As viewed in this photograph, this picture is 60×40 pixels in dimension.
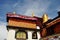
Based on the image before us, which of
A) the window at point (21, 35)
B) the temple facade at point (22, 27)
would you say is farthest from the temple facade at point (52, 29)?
the window at point (21, 35)

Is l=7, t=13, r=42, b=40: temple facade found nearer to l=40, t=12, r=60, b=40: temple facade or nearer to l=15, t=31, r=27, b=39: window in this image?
l=15, t=31, r=27, b=39: window

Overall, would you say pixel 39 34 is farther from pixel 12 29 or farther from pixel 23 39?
pixel 12 29

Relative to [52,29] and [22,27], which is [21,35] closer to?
[22,27]

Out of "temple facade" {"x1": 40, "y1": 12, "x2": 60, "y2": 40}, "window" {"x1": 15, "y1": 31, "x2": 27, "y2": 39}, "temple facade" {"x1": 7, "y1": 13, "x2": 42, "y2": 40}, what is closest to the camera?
"temple facade" {"x1": 40, "y1": 12, "x2": 60, "y2": 40}

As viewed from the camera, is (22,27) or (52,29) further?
(22,27)

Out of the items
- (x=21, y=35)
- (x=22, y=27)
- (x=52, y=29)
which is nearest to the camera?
(x=52, y=29)

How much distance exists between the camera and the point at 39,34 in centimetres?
2450

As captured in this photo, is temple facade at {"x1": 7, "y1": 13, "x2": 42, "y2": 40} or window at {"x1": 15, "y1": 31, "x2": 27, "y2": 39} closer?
temple facade at {"x1": 7, "y1": 13, "x2": 42, "y2": 40}

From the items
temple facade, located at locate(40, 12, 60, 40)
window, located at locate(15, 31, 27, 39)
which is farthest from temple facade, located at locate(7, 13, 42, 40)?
temple facade, located at locate(40, 12, 60, 40)

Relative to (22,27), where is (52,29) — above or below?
below

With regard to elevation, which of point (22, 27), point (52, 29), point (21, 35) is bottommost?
point (21, 35)

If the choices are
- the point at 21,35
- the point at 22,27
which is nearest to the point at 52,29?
the point at 22,27

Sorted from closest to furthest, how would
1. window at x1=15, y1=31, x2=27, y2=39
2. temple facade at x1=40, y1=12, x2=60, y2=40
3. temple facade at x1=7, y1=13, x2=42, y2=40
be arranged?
temple facade at x1=40, y1=12, x2=60, y2=40, temple facade at x1=7, y1=13, x2=42, y2=40, window at x1=15, y1=31, x2=27, y2=39

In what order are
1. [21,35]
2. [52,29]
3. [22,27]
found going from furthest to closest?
[22,27], [21,35], [52,29]
